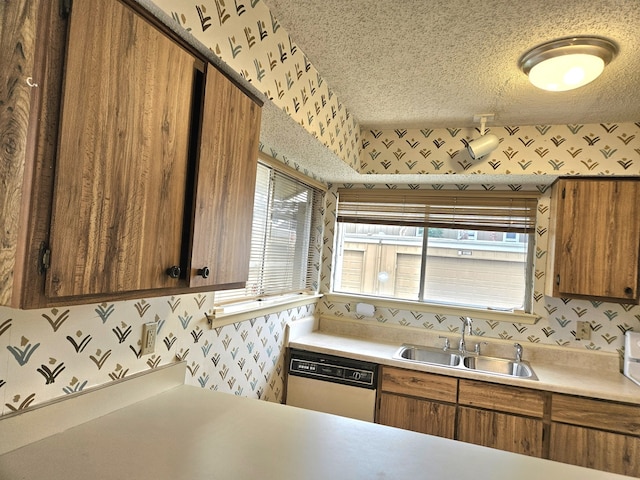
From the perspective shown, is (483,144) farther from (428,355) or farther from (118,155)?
(118,155)

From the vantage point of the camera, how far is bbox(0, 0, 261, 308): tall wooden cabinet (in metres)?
0.77

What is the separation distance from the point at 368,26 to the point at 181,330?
154 cm

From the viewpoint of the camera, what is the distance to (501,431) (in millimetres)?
2334

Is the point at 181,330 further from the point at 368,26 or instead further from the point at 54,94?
the point at 368,26

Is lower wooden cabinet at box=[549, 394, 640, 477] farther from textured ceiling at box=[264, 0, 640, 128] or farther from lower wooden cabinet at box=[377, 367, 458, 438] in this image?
textured ceiling at box=[264, 0, 640, 128]

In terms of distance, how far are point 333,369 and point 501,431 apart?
110 centimetres

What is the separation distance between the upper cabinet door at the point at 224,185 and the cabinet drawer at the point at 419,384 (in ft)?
4.95

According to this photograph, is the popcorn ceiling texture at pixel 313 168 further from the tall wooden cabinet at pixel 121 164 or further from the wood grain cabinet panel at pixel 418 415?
the wood grain cabinet panel at pixel 418 415

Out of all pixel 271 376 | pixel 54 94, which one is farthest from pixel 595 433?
pixel 54 94

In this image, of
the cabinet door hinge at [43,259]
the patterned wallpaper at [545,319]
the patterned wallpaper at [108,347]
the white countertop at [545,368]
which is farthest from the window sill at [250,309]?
the cabinet door hinge at [43,259]

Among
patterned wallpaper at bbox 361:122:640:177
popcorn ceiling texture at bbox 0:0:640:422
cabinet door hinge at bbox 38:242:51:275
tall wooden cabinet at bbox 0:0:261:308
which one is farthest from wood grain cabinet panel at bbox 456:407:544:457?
cabinet door hinge at bbox 38:242:51:275

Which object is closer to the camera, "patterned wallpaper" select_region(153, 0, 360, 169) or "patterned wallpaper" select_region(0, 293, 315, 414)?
"patterned wallpaper" select_region(0, 293, 315, 414)

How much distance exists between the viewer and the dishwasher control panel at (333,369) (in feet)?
8.50

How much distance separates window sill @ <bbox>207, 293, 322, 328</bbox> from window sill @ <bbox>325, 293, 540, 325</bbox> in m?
0.47
